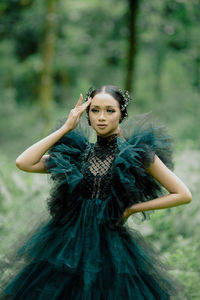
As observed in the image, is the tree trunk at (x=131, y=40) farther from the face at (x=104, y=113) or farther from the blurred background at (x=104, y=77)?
the face at (x=104, y=113)

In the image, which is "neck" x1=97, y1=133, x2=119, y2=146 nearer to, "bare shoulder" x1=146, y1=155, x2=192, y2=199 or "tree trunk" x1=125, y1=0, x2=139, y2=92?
"bare shoulder" x1=146, y1=155, x2=192, y2=199

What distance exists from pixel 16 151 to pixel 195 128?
6464 millimetres

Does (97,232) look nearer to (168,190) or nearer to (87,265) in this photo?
(87,265)

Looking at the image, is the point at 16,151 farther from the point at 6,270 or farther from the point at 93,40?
the point at 6,270

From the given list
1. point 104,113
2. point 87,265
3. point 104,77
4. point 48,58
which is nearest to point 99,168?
point 104,113

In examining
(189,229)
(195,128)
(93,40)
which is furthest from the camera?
(93,40)

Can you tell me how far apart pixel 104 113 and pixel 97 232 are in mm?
800

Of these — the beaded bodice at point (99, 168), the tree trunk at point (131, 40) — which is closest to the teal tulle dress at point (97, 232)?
the beaded bodice at point (99, 168)

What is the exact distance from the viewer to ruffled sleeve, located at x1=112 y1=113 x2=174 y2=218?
101 inches

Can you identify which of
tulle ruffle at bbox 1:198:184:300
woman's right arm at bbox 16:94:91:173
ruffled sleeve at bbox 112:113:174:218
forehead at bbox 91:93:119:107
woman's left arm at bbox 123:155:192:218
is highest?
forehead at bbox 91:93:119:107

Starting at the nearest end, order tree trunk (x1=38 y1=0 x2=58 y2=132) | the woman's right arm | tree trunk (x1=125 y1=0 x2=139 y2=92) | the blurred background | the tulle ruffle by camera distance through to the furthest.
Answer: the tulle ruffle
the woman's right arm
the blurred background
tree trunk (x1=38 y1=0 x2=58 y2=132)
tree trunk (x1=125 y1=0 x2=139 y2=92)

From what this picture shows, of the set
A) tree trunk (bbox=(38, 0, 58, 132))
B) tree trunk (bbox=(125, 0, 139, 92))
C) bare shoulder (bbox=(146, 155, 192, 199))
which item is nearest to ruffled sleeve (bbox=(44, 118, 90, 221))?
bare shoulder (bbox=(146, 155, 192, 199))

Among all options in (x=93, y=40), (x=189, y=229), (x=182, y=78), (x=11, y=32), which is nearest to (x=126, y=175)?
(x=189, y=229)

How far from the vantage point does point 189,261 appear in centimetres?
425
